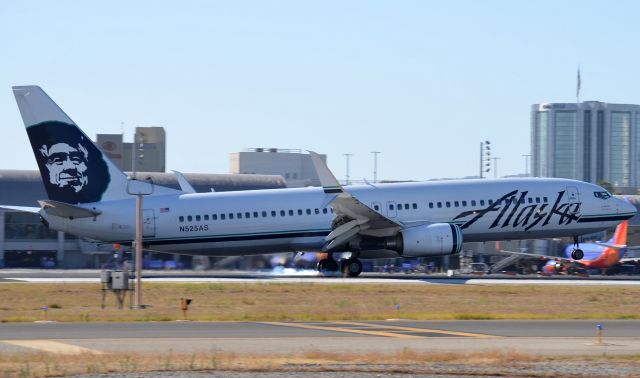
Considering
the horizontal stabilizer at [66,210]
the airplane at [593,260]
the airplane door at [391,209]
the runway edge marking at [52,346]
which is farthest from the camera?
the airplane at [593,260]

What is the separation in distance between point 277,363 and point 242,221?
3116 centimetres

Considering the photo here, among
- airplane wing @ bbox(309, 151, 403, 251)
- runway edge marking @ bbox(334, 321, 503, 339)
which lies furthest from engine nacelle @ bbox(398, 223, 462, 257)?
runway edge marking @ bbox(334, 321, 503, 339)

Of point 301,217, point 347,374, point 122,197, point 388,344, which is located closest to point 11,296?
point 122,197

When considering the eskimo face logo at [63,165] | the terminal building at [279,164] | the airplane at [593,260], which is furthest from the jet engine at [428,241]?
the terminal building at [279,164]

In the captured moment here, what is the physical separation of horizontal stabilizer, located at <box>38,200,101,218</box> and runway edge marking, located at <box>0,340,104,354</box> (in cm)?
2442

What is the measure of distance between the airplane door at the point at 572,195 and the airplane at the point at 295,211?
58 mm

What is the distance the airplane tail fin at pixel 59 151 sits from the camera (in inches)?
1992

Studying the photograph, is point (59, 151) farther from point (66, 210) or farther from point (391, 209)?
point (391, 209)

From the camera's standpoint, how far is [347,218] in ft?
169

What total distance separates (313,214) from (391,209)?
12.3ft

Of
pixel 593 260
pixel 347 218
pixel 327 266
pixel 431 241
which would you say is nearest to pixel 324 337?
pixel 431 241

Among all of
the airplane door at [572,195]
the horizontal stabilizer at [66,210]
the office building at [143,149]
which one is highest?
the office building at [143,149]

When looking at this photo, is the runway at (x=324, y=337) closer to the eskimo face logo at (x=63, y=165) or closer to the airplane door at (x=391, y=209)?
the eskimo face logo at (x=63, y=165)

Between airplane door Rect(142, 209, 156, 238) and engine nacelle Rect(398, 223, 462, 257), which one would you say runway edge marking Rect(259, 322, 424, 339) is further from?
airplane door Rect(142, 209, 156, 238)
